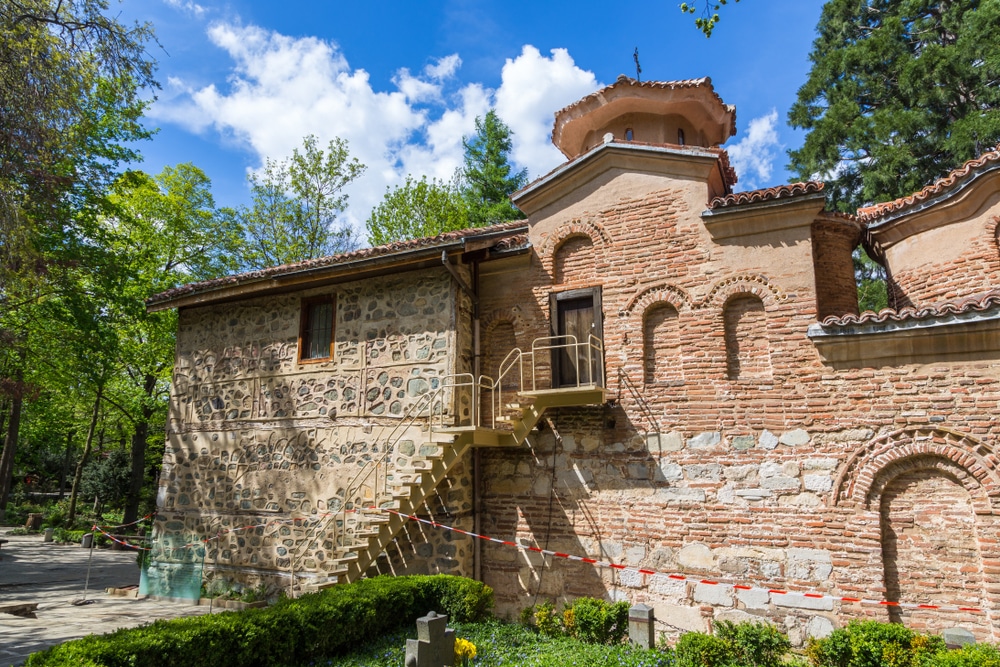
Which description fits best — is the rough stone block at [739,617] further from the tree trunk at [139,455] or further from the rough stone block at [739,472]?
the tree trunk at [139,455]

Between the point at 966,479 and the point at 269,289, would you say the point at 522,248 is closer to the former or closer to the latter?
the point at 269,289

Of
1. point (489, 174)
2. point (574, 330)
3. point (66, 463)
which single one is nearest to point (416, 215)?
point (489, 174)

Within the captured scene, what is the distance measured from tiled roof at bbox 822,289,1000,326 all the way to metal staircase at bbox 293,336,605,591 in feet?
12.0

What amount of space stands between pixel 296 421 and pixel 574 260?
6.42 meters

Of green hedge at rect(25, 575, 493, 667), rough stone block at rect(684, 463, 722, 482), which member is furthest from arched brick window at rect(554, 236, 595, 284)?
green hedge at rect(25, 575, 493, 667)

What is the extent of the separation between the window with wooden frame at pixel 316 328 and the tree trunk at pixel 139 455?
1320 centimetres

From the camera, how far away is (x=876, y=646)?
741 centimetres

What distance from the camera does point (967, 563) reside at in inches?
309

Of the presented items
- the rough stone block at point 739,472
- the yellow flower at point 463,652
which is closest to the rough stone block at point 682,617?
the rough stone block at point 739,472

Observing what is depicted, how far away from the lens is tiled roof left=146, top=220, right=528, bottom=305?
37.2 ft

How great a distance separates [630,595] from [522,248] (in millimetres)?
6259

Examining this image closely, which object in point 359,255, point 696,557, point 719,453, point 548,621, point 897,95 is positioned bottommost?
point 548,621

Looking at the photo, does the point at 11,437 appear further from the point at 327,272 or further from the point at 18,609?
the point at 327,272

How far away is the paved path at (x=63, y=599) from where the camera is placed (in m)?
8.92
